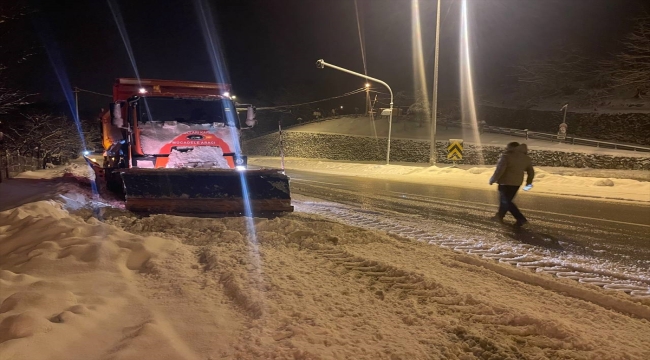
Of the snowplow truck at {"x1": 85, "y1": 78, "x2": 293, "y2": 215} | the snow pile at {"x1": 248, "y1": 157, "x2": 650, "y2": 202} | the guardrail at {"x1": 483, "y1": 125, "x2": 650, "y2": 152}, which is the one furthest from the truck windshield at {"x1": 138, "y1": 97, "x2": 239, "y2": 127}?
the guardrail at {"x1": 483, "y1": 125, "x2": 650, "y2": 152}

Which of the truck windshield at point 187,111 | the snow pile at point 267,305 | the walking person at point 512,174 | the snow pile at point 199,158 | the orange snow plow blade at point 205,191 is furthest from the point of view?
the truck windshield at point 187,111

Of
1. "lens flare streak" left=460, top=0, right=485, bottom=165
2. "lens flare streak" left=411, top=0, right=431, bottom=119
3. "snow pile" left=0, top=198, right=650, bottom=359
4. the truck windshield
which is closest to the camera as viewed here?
"snow pile" left=0, top=198, right=650, bottom=359

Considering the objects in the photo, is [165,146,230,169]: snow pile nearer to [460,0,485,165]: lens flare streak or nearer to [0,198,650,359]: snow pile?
[0,198,650,359]: snow pile

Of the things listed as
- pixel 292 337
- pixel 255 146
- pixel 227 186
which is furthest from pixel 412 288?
pixel 255 146

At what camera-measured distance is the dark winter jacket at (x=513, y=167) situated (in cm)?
829

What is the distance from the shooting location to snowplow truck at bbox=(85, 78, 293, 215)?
7.90 m

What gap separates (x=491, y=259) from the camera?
5820mm

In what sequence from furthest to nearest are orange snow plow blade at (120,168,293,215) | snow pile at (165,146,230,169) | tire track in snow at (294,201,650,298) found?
snow pile at (165,146,230,169) → orange snow plow blade at (120,168,293,215) → tire track in snow at (294,201,650,298)

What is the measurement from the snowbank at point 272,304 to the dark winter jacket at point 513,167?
322 centimetres

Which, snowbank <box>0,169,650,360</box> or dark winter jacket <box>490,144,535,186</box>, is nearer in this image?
snowbank <box>0,169,650,360</box>

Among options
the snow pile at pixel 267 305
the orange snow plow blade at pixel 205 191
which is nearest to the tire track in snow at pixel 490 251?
the snow pile at pixel 267 305

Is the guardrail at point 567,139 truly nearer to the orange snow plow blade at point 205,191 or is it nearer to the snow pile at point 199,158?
the orange snow plow blade at point 205,191

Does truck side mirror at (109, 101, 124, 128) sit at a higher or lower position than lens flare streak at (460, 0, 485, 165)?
lower

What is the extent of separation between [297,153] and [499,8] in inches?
1040
